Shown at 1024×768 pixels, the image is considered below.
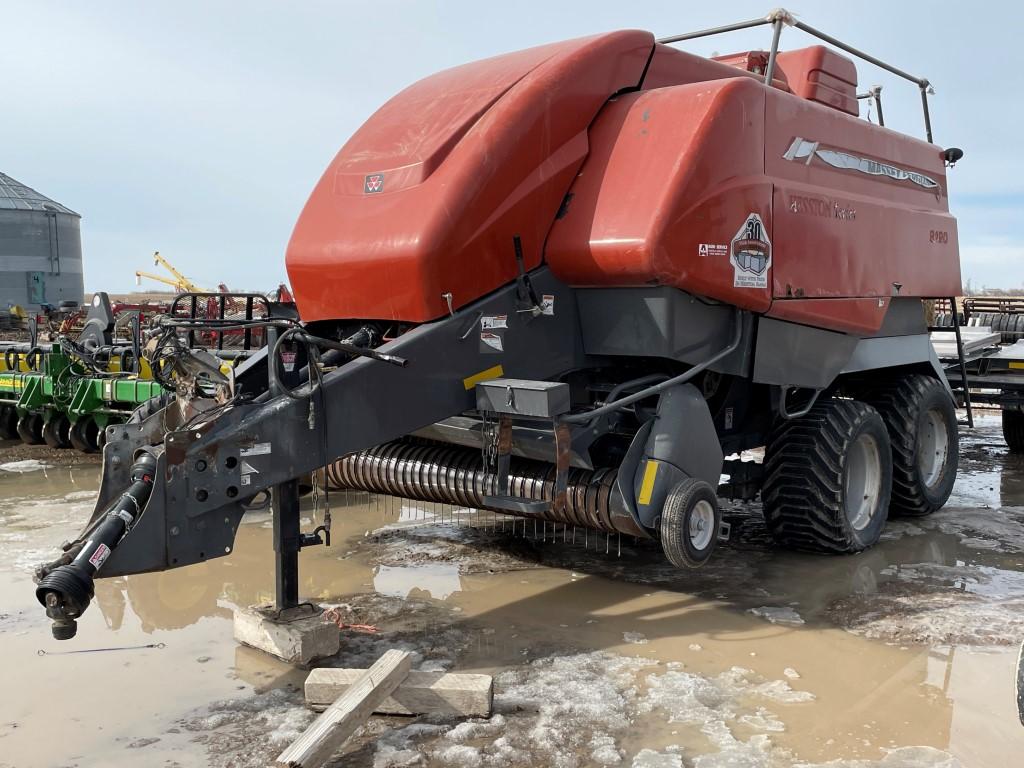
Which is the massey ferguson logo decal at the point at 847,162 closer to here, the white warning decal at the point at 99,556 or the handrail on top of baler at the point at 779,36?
the handrail on top of baler at the point at 779,36

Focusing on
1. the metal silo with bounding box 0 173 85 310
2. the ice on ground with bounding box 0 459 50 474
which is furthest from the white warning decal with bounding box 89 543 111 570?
the metal silo with bounding box 0 173 85 310

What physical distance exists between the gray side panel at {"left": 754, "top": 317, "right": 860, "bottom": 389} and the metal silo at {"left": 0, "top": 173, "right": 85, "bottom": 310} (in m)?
38.7

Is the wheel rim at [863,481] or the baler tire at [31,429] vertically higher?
the baler tire at [31,429]

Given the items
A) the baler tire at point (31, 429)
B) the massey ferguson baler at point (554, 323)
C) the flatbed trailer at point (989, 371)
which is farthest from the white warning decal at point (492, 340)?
the baler tire at point (31, 429)

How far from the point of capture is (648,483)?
4.61 meters

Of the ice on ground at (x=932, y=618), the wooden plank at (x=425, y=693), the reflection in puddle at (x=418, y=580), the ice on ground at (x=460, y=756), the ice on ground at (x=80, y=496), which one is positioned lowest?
the ice on ground at (x=460, y=756)

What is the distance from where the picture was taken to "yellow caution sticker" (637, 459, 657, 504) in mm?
4590

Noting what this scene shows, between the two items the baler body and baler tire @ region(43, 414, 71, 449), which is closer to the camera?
the baler body

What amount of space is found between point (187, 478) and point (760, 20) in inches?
157

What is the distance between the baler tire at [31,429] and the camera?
1066 centimetres

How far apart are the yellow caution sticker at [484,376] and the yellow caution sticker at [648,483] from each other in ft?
2.72

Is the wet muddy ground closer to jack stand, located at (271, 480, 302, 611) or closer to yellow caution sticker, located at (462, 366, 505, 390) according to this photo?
jack stand, located at (271, 480, 302, 611)

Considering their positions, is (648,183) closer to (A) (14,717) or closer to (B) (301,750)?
(B) (301,750)

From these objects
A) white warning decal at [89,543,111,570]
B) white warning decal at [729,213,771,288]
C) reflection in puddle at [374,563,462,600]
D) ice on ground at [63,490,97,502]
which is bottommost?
reflection in puddle at [374,563,462,600]
